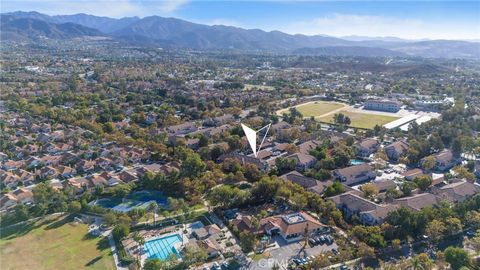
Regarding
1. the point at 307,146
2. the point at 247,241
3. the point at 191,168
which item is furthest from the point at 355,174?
the point at 247,241

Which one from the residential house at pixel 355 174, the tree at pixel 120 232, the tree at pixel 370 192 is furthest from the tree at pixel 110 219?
the residential house at pixel 355 174

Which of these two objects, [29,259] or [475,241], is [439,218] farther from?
[29,259]

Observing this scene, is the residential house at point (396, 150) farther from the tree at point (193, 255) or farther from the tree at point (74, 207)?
the tree at point (74, 207)

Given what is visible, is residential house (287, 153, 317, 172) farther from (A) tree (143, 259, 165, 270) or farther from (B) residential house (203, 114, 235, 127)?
(A) tree (143, 259, 165, 270)

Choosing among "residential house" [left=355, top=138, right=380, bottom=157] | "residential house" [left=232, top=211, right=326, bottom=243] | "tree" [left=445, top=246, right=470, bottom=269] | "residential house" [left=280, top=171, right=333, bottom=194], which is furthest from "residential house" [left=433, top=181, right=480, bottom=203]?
"residential house" [left=355, top=138, right=380, bottom=157]

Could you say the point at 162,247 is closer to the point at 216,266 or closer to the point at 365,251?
the point at 216,266
